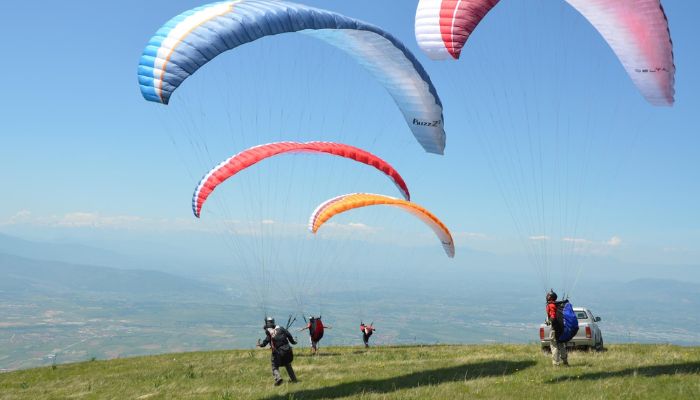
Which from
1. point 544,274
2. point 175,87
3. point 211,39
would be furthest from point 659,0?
point 175,87

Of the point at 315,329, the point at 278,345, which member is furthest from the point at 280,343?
the point at 315,329

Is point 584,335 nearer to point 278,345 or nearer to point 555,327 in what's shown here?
point 555,327

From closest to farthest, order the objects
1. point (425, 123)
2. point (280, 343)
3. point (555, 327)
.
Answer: point (555, 327) < point (280, 343) < point (425, 123)

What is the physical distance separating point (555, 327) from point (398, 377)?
416cm

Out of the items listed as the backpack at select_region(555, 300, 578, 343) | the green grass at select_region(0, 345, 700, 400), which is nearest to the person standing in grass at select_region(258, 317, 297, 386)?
the green grass at select_region(0, 345, 700, 400)

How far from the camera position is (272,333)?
14.8m

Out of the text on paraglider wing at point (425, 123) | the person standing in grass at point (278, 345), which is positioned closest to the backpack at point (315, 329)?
the person standing in grass at point (278, 345)

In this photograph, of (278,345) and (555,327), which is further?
(278,345)

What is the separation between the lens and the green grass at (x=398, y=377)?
38.1 ft

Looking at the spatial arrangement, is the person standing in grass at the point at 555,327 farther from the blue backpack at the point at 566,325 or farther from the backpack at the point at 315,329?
the backpack at the point at 315,329

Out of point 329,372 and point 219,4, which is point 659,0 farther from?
point 329,372

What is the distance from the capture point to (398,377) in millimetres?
14852

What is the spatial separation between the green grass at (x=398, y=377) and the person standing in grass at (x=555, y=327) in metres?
0.37

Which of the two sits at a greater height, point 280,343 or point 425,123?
point 425,123
